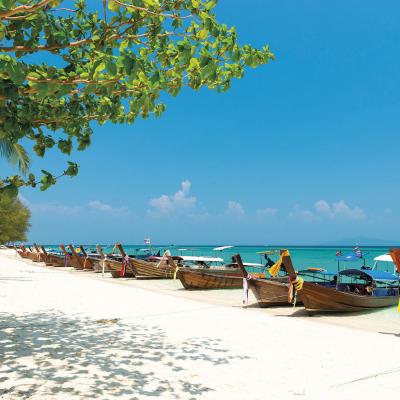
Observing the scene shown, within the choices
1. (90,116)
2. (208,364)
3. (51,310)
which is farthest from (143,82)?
(51,310)

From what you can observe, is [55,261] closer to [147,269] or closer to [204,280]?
[147,269]

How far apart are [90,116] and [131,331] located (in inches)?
200

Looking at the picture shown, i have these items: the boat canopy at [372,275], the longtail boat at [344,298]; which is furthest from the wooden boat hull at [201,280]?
the longtail boat at [344,298]

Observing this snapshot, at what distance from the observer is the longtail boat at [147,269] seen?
1046 inches

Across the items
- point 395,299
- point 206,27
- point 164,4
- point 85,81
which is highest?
point 164,4

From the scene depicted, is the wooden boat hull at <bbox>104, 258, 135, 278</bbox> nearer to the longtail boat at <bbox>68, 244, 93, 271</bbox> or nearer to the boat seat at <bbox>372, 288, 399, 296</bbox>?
the longtail boat at <bbox>68, 244, 93, 271</bbox>

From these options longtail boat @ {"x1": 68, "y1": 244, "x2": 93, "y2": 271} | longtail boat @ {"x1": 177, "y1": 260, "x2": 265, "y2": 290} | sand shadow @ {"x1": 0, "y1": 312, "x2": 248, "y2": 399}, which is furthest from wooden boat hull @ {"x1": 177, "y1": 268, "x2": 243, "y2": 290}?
longtail boat @ {"x1": 68, "y1": 244, "x2": 93, "y2": 271}

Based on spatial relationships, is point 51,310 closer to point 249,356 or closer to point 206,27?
point 249,356

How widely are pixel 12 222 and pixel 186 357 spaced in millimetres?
44330

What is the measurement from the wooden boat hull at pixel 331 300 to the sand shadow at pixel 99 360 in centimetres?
555

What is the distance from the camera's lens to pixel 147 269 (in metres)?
26.8

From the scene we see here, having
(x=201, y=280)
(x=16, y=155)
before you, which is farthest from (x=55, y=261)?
(x=16, y=155)

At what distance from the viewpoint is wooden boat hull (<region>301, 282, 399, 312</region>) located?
12.3 meters

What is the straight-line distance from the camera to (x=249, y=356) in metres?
6.77
